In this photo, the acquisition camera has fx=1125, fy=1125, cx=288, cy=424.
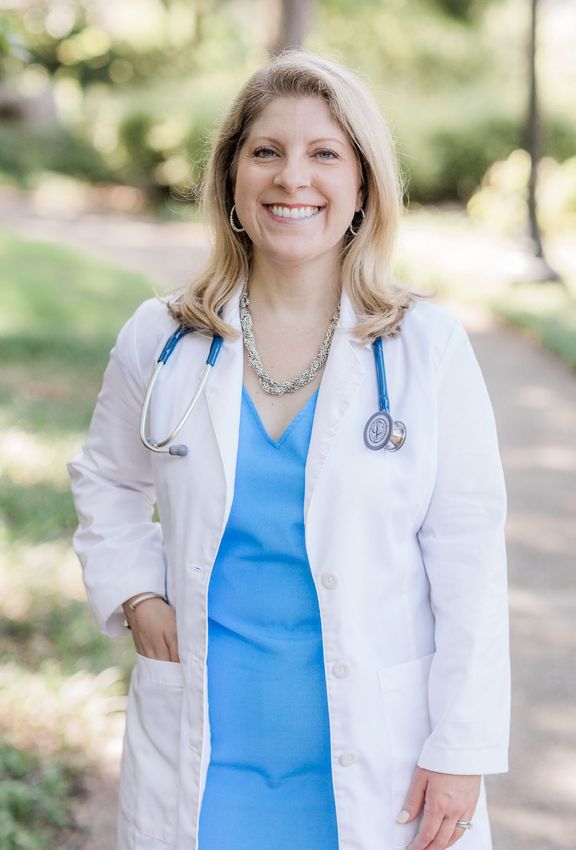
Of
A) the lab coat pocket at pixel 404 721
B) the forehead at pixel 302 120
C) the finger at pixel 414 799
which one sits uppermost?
the forehead at pixel 302 120

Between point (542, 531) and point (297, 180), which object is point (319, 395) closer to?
point (297, 180)

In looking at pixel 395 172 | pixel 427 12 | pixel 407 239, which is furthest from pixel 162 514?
pixel 427 12

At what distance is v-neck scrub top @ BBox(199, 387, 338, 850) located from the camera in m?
1.80

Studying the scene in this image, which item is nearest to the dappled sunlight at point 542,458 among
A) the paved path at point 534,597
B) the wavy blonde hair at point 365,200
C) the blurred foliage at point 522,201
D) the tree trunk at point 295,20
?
the paved path at point 534,597

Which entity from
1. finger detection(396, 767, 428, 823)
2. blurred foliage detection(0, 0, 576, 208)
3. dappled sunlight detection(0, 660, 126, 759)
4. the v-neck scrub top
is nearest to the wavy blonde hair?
the v-neck scrub top

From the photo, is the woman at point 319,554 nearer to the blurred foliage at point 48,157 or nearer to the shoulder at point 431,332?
the shoulder at point 431,332

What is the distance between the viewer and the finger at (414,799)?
1.79 metres

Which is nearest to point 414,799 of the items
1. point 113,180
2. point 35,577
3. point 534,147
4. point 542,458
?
point 35,577

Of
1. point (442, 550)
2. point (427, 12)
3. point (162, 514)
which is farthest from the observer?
point (427, 12)

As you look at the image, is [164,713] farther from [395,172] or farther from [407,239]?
[407,239]

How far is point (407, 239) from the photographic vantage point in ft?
48.5

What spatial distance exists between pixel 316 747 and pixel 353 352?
646 millimetres

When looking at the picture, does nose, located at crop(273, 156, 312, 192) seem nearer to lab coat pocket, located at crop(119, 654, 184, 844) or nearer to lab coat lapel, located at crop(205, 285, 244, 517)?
lab coat lapel, located at crop(205, 285, 244, 517)

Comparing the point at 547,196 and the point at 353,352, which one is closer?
the point at 353,352
